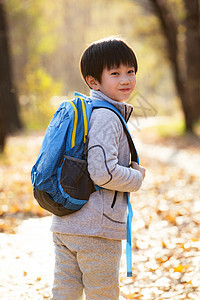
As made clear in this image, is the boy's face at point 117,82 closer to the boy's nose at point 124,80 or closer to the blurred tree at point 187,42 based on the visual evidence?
the boy's nose at point 124,80

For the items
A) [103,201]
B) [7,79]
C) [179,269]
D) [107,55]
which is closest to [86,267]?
[103,201]

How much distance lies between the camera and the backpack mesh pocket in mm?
1916

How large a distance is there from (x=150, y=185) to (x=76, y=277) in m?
4.98

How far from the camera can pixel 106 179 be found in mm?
1896

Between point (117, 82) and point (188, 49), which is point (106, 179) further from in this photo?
point (188, 49)

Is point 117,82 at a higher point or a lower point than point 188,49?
lower

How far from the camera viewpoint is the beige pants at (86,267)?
2.02 metres

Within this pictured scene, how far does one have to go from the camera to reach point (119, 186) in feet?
6.45

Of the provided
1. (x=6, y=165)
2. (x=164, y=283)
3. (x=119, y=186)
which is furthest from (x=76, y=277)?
(x=6, y=165)

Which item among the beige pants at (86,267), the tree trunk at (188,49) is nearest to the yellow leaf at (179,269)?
the beige pants at (86,267)

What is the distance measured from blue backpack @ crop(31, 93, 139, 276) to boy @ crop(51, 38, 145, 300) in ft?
0.17

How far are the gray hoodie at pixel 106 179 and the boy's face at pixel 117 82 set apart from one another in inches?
1.5

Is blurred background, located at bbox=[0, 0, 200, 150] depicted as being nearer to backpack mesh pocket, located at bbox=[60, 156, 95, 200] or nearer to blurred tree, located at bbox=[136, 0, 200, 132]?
blurred tree, located at bbox=[136, 0, 200, 132]

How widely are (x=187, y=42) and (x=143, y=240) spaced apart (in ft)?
38.3
